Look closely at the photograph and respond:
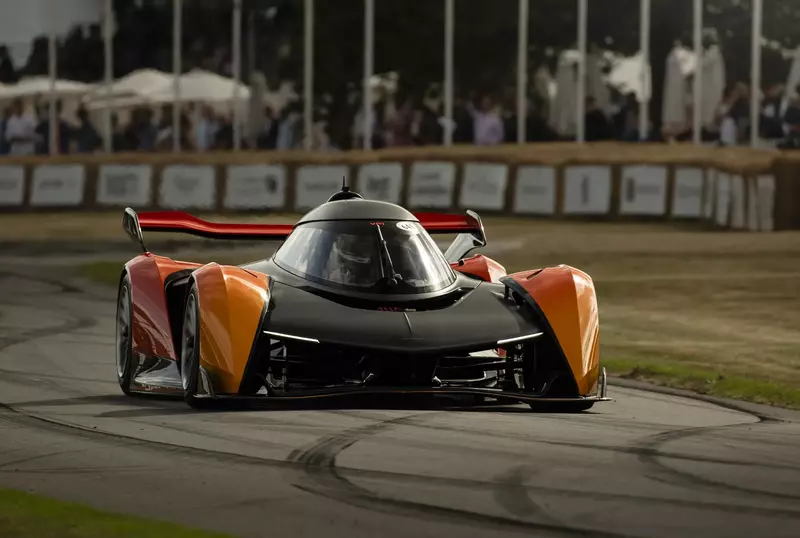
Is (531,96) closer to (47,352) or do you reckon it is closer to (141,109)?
(141,109)

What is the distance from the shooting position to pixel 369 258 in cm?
1130

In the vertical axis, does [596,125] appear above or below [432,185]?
above

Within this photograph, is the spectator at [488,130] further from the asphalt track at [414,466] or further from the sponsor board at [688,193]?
the asphalt track at [414,466]

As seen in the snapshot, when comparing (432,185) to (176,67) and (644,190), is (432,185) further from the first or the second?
(176,67)

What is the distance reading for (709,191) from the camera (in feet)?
105

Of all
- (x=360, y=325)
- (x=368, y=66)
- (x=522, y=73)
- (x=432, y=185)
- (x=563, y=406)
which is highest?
(x=368, y=66)

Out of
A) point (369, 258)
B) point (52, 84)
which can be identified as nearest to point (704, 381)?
point (369, 258)

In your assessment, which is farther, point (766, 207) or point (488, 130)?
point (488, 130)

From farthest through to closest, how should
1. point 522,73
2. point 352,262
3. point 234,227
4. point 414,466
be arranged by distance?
point 522,73
point 234,227
point 352,262
point 414,466

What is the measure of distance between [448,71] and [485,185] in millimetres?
→ 6398

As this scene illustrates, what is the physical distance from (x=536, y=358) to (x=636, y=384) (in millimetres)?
2750

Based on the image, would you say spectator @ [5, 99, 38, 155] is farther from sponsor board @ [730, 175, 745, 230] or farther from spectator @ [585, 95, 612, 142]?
sponsor board @ [730, 175, 745, 230]

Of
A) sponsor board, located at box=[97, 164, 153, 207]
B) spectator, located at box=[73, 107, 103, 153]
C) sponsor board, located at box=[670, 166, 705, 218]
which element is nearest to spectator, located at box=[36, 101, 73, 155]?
spectator, located at box=[73, 107, 103, 153]

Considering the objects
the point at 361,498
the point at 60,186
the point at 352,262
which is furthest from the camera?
the point at 60,186
